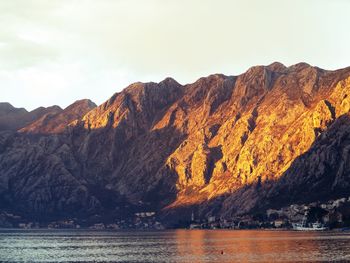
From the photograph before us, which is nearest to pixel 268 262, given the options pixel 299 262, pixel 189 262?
pixel 299 262

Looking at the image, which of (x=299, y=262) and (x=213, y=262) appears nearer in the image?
(x=299, y=262)

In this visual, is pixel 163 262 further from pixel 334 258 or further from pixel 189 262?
pixel 334 258

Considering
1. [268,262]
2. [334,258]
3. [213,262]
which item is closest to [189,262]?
[213,262]

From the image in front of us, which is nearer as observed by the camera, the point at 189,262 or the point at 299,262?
the point at 299,262

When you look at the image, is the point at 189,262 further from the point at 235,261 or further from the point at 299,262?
the point at 299,262

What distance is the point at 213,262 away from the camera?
640ft

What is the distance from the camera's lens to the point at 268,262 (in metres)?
185

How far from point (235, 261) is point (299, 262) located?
21861 mm

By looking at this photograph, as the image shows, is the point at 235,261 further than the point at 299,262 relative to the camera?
Yes

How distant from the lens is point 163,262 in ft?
656

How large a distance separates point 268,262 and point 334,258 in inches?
744

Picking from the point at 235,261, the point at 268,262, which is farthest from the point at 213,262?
the point at 268,262

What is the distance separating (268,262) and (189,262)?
83.2ft

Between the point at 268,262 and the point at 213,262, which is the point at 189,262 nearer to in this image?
the point at 213,262
